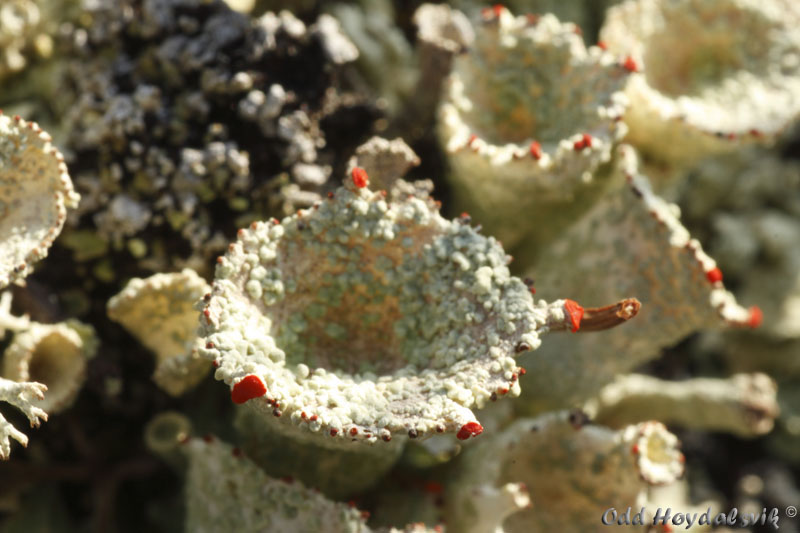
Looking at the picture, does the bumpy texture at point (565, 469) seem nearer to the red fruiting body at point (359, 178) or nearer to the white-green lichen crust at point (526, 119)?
the white-green lichen crust at point (526, 119)

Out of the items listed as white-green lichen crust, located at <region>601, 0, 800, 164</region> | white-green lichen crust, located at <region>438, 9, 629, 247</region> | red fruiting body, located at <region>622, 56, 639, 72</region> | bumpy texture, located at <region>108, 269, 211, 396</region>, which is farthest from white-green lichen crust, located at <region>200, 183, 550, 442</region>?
white-green lichen crust, located at <region>601, 0, 800, 164</region>

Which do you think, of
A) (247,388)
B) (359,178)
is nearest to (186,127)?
(359,178)

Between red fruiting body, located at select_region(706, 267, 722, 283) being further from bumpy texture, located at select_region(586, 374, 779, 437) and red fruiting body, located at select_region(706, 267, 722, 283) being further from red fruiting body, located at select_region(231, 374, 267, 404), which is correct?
red fruiting body, located at select_region(231, 374, 267, 404)

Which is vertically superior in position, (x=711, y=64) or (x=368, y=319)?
(x=711, y=64)

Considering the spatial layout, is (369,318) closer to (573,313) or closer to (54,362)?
(573,313)

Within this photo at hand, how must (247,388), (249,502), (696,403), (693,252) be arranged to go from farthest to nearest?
(696,403), (693,252), (249,502), (247,388)

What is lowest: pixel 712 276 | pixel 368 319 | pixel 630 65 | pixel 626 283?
pixel 368 319

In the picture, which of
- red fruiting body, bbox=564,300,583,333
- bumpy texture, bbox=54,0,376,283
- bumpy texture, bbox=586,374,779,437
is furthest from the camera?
bumpy texture, bbox=586,374,779,437

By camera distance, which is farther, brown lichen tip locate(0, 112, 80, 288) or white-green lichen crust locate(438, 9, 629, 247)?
white-green lichen crust locate(438, 9, 629, 247)
